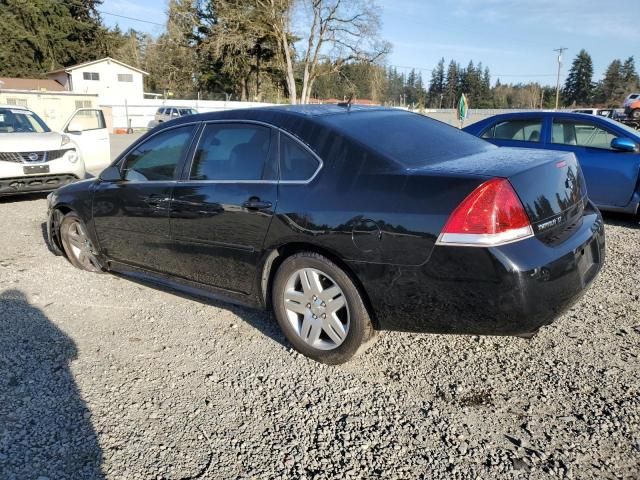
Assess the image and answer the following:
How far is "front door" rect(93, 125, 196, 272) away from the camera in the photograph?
152 inches

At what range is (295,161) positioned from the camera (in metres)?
3.15

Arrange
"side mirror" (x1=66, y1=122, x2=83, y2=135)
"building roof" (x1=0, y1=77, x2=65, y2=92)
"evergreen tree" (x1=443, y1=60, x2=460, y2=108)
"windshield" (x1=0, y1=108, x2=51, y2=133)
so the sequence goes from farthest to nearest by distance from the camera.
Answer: "evergreen tree" (x1=443, y1=60, x2=460, y2=108) < "building roof" (x1=0, y1=77, x2=65, y2=92) < "side mirror" (x1=66, y1=122, x2=83, y2=135) < "windshield" (x1=0, y1=108, x2=51, y2=133)

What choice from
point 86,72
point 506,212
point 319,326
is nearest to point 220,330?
point 319,326

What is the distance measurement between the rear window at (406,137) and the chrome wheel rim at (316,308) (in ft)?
2.78

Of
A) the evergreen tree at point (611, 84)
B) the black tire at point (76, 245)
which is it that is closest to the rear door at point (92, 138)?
the black tire at point (76, 245)

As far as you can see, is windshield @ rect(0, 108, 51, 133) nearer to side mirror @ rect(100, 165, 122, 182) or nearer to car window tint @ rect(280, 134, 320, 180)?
side mirror @ rect(100, 165, 122, 182)

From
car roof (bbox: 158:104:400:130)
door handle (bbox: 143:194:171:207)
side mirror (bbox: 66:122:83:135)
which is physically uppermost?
car roof (bbox: 158:104:400:130)

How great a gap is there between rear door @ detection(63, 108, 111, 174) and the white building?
34.7m

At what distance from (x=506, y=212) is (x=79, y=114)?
11.6 metres

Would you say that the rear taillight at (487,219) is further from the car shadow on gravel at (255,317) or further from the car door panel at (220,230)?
the car shadow on gravel at (255,317)

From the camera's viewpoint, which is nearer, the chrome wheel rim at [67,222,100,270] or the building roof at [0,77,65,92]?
the chrome wheel rim at [67,222,100,270]

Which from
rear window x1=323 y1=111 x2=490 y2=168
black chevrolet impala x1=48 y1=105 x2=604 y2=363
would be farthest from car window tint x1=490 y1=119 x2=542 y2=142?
black chevrolet impala x1=48 y1=105 x2=604 y2=363

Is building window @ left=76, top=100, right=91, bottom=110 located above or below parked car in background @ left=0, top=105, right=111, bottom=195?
above

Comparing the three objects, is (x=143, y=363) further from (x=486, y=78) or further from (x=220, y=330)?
(x=486, y=78)
